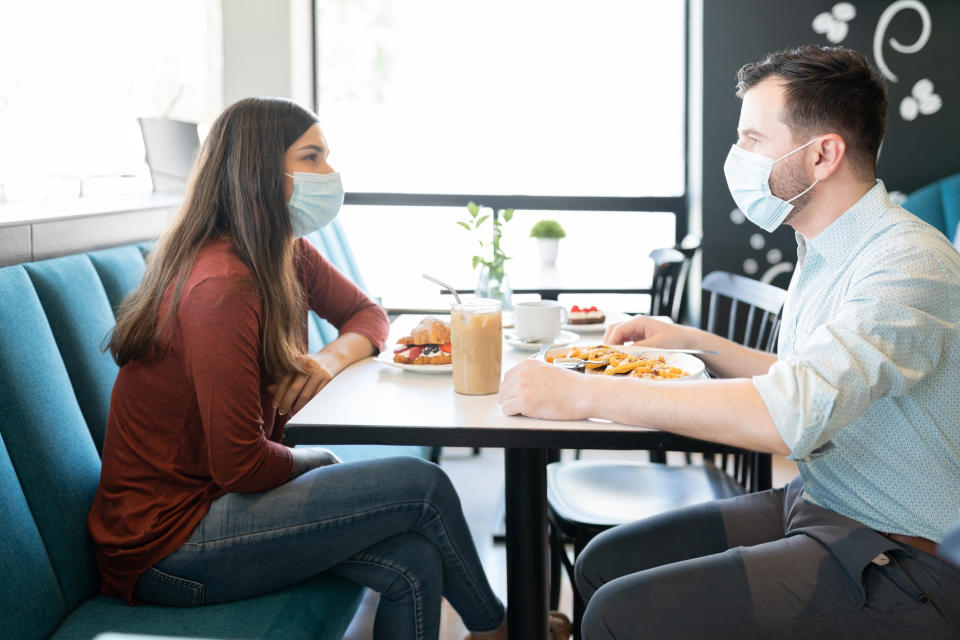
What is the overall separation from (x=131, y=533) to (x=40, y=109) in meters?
1.39

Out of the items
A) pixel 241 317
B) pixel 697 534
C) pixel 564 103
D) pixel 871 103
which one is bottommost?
pixel 697 534

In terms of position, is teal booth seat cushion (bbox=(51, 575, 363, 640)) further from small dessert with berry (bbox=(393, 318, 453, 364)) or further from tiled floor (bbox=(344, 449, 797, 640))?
tiled floor (bbox=(344, 449, 797, 640))

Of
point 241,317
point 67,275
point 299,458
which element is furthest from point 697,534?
point 67,275

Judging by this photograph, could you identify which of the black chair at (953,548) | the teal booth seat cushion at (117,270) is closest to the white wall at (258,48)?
the teal booth seat cushion at (117,270)

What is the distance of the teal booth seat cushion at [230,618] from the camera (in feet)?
4.25

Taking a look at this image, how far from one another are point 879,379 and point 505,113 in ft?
10.2

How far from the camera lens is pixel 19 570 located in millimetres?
1240

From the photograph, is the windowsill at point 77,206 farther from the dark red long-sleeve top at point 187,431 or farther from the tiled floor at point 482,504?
the tiled floor at point 482,504

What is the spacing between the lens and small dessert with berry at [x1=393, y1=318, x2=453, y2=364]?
1.58 metres

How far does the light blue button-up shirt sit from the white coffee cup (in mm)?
536

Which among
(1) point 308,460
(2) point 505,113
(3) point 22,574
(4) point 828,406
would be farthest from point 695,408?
(2) point 505,113

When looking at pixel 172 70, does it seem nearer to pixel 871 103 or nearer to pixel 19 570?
pixel 19 570

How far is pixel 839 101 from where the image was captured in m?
1.31

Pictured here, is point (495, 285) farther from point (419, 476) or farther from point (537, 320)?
point (419, 476)
